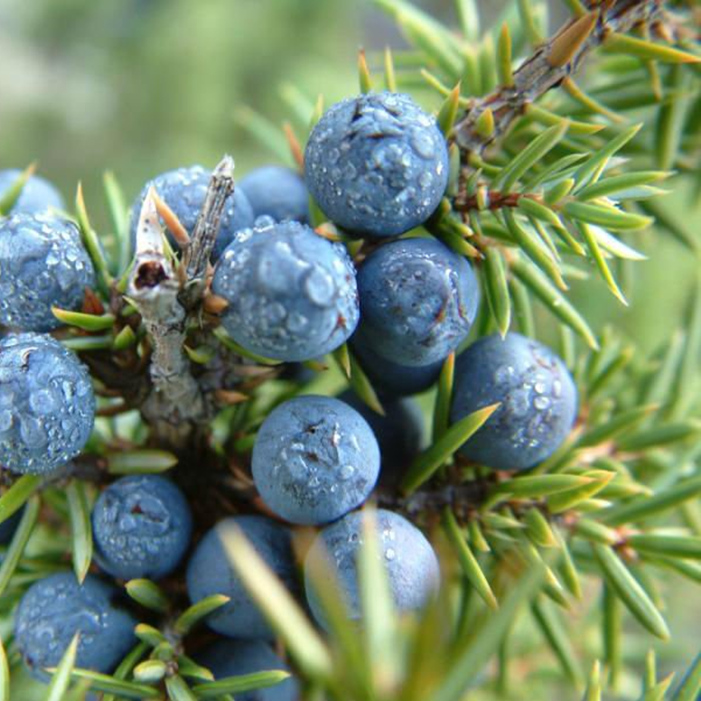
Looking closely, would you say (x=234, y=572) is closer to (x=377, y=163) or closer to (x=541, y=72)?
(x=377, y=163)

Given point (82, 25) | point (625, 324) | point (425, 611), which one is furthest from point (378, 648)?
point (82, 25)

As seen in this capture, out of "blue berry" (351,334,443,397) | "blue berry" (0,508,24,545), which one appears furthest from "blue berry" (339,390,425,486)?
"blue berry" (0,508,24,545)

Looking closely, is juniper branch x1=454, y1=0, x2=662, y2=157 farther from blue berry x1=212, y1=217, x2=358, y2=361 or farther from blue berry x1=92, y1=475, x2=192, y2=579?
blue berry x1=92, y1=475, x2=192, y2=579

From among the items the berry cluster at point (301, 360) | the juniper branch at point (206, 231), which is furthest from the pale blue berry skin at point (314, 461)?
the juniper branch at point (206, 231)

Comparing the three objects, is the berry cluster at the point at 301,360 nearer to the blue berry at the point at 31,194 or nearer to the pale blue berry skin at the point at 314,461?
the pale blue berry skin at the point at 314,461

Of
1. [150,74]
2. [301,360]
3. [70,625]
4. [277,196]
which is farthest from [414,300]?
[150,74]

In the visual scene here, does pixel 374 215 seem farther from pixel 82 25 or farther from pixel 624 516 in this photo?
pixel 82 25
